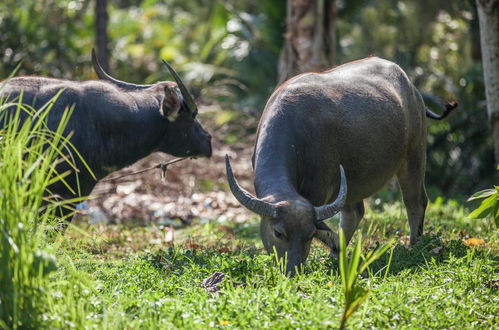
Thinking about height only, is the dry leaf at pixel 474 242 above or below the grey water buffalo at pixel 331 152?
below

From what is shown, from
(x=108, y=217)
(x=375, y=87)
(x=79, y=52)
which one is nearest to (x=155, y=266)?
(x=375, y=87)

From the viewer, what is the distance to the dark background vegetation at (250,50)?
13531mm

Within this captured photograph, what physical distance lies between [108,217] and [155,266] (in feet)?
13.0

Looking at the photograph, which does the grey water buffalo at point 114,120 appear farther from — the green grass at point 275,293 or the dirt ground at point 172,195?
the dirt ground at point 172,195

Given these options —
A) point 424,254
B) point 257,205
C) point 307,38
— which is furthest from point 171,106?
point 307,38

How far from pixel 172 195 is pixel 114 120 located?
3774 millimetres

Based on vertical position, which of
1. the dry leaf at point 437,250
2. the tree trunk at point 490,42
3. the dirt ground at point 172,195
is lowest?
the dirt ground at point 172,195

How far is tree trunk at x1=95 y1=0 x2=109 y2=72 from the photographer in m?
11.4

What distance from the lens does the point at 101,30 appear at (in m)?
11.6

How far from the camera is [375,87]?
262 inches

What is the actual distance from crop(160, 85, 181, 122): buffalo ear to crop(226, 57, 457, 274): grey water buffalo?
1.29 meters

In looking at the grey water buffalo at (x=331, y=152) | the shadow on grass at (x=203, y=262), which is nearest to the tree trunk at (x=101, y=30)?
the grey water buffalo at (x=331, y=152)

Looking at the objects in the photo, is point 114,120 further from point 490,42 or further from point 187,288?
point 490,42

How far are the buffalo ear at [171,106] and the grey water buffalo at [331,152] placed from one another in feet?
4.23
